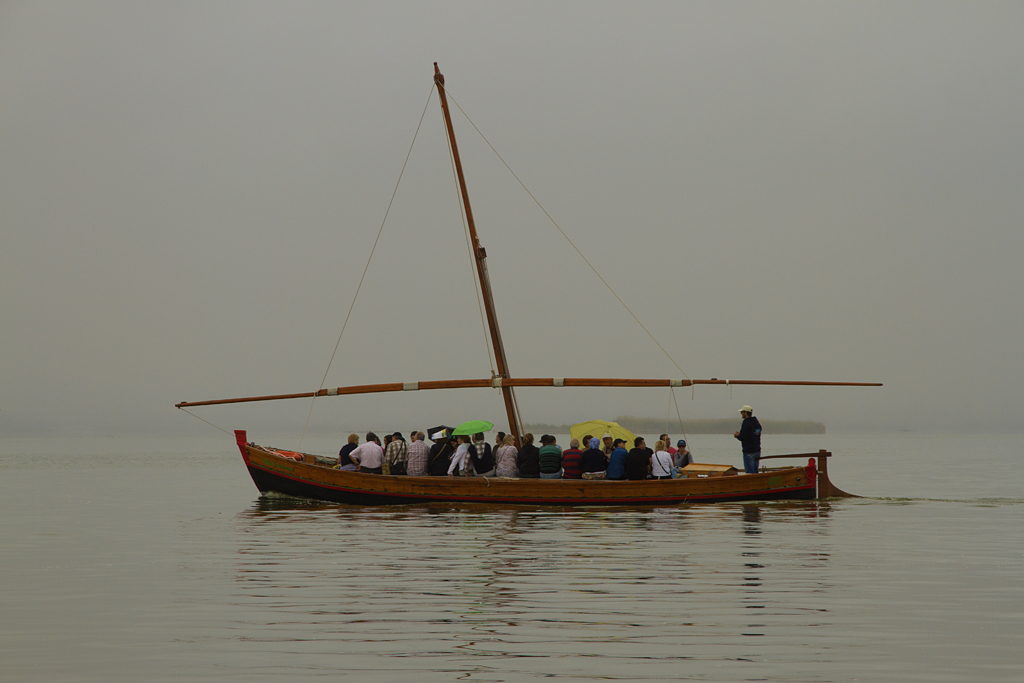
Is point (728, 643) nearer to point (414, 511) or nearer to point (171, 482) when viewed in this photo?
point (414, 511)

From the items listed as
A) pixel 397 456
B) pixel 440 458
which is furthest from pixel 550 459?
pixel 397 456

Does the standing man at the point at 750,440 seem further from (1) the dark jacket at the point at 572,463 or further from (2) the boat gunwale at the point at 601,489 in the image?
(1) the dark jacket at the point at 572,463

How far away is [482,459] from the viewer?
23.2 meters

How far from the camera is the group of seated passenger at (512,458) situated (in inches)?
873

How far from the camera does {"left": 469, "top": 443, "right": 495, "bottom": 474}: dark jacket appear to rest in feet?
76.0

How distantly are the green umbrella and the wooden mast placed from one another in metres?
1.42

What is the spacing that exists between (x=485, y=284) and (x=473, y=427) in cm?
541

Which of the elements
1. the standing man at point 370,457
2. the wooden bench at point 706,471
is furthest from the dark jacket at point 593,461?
the standing man at point 370,457

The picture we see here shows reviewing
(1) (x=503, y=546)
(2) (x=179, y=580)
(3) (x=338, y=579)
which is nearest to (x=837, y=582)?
(1) (x=503, y=546)

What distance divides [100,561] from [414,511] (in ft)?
27.3

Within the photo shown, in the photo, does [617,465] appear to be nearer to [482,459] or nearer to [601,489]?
[601,489]

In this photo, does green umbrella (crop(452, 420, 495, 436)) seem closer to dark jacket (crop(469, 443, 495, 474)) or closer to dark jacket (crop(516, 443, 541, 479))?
dark jacket (crop(469, 443, 495, 474))

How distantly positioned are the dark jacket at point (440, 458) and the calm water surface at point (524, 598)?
5.19ft

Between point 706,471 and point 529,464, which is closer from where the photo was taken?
point 529,464
